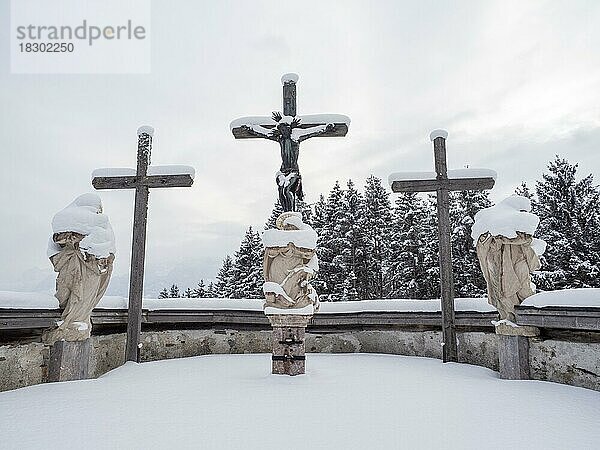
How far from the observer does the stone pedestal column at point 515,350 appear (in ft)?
20.6

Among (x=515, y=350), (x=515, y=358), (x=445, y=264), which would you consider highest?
(x=445, y=264)

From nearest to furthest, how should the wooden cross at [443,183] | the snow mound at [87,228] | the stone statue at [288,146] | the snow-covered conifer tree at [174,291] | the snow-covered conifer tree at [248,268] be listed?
1. the snow mound at [87,228]
2. the stone statue at [288,146]
3. the wooden cross at [443,183]
4. the snow-covered conifer tree at [248,268]
5. the snow-covered conifer tree at [174,291]

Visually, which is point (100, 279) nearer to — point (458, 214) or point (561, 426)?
point (561, 426)

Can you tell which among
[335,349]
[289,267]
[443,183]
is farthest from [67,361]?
[443,183]

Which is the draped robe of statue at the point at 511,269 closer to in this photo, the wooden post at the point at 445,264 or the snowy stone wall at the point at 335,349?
the snowy stone wall at the point at 335,349

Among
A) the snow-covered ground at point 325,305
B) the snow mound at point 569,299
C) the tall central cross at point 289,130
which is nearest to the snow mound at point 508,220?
the snow mound at point 569,299

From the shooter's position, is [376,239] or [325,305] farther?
[376,239]

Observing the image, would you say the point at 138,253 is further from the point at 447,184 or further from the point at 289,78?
the point at 447,184

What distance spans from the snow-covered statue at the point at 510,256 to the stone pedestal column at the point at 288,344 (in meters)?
2.68

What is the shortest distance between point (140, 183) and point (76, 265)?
128 inches

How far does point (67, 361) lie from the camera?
6004 mm

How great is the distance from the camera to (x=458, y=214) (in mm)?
25219

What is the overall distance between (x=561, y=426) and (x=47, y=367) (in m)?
5.64

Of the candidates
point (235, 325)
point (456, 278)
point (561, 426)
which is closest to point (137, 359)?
point (235, 325)
